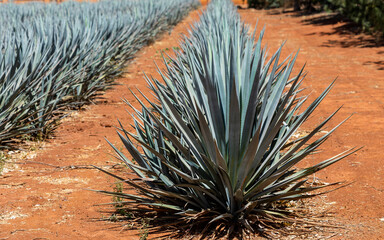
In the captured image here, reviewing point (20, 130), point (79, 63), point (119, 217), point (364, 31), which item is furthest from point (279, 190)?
point (364, 31)

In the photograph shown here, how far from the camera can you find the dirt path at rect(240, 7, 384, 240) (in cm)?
321

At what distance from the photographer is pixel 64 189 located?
3.86 m

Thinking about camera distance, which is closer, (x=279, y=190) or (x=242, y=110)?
(x=242, y=110)

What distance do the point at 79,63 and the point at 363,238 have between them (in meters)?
4.57

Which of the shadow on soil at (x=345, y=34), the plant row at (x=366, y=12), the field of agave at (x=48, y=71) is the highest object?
the field of agave at (x=48, y=71)

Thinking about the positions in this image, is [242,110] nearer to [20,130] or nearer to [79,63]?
[20,130]

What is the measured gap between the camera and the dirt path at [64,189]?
10.1 ft

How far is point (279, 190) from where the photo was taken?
319cm

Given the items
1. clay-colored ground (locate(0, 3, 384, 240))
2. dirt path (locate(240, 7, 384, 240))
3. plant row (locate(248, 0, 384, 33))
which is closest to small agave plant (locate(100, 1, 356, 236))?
clay-colored ground (locate(0, 3, 384, 240))

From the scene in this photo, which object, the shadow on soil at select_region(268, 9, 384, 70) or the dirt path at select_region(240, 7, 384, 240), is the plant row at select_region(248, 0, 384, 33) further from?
the dirt path at select_region(240, 7, 384, 240)

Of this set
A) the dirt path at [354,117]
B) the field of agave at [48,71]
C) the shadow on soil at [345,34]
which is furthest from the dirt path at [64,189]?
the shadow on soil at [345,34]

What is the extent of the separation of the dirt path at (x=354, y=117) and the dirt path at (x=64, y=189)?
141 centimetres

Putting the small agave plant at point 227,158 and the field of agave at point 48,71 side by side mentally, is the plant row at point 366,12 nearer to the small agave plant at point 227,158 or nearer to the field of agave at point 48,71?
the field of agave at point 48,71

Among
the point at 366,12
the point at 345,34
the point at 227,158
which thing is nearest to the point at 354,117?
the point at 227,158
